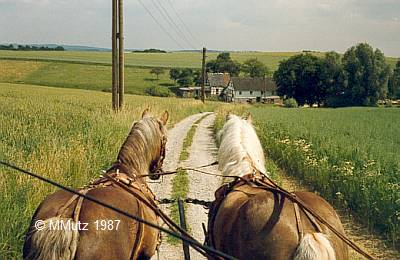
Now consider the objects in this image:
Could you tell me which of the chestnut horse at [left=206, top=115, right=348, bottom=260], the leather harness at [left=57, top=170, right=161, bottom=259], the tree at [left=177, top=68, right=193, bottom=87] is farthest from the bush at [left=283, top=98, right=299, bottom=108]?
the chestnut horse at [left=206, top=115, right=348, bottom=260]

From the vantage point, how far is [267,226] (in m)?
3.15

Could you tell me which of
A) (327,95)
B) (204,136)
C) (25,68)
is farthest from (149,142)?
(25,68)

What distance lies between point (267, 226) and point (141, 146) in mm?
2007

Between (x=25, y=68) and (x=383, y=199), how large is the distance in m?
82.3

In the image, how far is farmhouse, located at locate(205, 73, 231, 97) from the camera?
8912 centimetres

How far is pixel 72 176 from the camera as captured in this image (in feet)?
26.3

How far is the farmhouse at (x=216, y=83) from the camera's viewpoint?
89.1 m

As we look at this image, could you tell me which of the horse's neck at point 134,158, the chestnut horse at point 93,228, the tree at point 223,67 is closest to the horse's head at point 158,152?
the horse's neck at point 134,158

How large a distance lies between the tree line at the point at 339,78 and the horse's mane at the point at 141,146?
218 feet

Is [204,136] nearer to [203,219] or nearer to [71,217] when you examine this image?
[203,219]

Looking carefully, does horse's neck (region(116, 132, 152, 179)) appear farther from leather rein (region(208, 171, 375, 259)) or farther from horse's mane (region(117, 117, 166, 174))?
leather rein (region(208, 171, 375, 259))

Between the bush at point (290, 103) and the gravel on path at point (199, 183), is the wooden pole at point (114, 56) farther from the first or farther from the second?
the bush at point (290, 103)

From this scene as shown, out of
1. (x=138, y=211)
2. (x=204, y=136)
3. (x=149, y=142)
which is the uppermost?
(x=149, y=142)

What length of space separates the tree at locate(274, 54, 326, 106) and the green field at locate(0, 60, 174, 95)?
21580 mm
